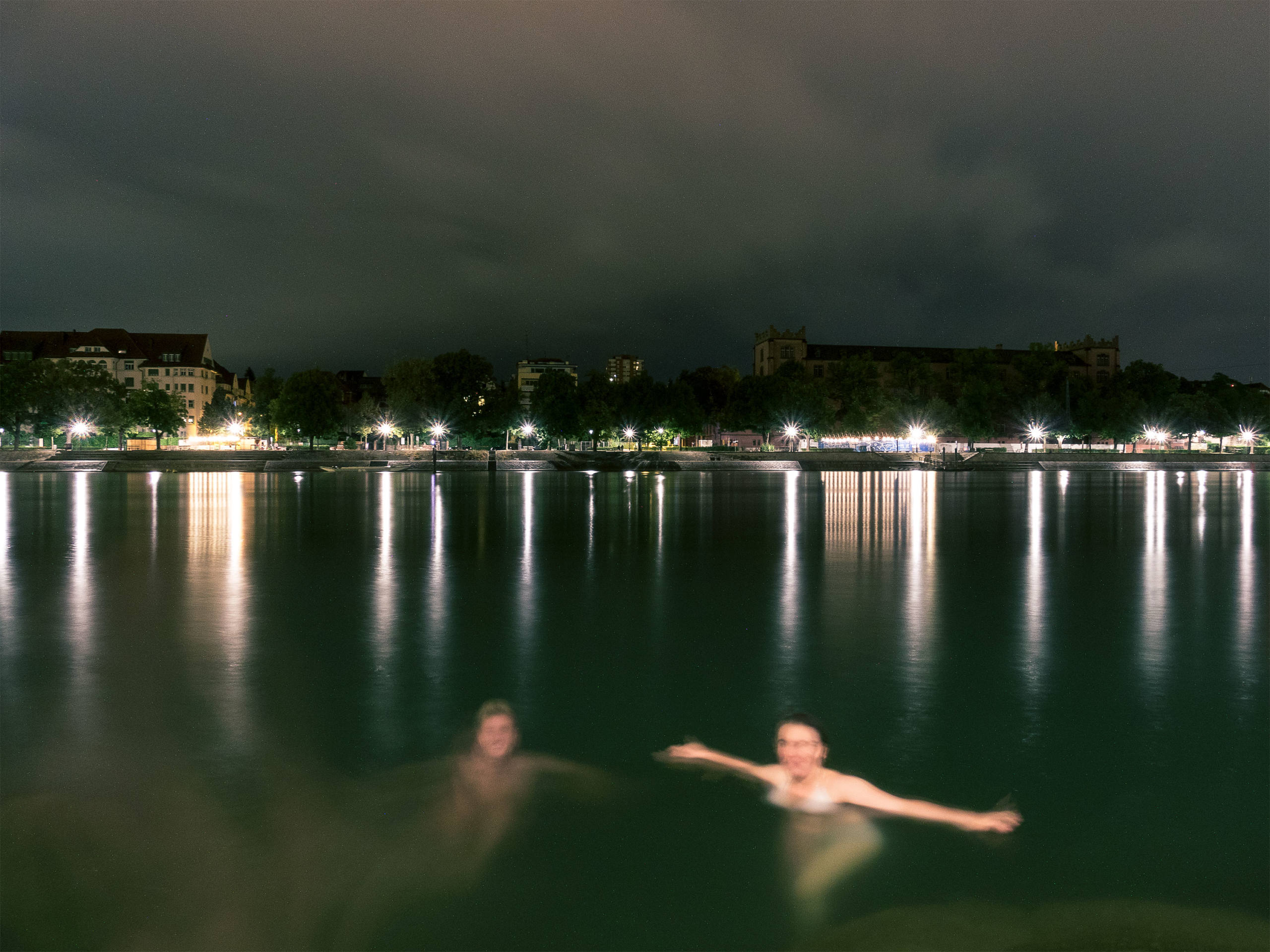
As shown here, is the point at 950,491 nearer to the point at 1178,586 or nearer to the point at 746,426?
the point at 1178,586

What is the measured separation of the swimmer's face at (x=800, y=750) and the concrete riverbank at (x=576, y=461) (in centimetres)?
6017

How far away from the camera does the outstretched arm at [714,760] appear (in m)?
5.47

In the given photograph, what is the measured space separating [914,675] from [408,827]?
450 cm

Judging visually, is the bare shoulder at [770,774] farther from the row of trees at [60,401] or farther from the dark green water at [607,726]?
the row of trees at [60,401]

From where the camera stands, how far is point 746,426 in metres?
108

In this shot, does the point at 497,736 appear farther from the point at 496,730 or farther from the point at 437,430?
the point at 437,430

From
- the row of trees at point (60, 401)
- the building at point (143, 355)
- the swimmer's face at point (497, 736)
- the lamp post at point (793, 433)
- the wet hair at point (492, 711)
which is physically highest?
the building at point (143, 355)

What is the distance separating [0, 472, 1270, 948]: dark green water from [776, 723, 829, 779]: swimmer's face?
0.57ft

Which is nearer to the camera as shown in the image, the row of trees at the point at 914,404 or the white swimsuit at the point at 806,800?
the white swimsuit at the point at 806,800

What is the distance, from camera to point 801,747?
5492mm

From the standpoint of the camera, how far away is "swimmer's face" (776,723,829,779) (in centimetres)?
540

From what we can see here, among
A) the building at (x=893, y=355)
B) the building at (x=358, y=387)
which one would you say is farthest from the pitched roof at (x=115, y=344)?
the building at (x=893, y=355)

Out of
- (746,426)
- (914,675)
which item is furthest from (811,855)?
(746,426)

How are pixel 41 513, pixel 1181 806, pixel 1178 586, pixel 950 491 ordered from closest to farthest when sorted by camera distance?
pixel 1181 806, pixel 1178 586, pixel 41 513, pixel 950 491
